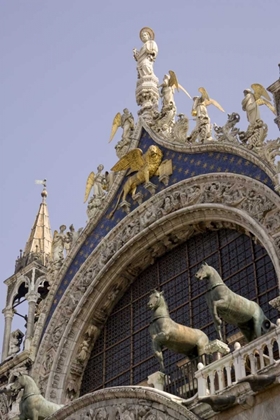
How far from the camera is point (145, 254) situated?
21656mm

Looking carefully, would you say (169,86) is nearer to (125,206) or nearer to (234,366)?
(125,206)

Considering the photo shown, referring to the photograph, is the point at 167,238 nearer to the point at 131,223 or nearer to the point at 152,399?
the point at 131,223

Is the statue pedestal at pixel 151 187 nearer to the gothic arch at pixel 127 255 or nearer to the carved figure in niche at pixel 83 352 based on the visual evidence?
the gothic arch at pixel 127 255

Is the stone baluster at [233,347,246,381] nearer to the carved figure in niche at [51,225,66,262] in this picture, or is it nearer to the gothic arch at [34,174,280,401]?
the gothic arch at [34,174,280,401]

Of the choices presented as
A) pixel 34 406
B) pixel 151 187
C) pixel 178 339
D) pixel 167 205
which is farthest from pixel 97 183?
pixel 178 339

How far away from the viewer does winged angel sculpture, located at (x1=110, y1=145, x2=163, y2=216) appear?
72.5 feet

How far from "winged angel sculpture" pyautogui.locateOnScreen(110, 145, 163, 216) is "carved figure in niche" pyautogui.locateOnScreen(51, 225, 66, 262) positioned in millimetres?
1782

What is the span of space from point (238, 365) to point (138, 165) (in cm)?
955

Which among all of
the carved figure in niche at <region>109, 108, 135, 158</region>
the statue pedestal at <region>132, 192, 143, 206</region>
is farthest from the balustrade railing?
the carved figure in niche at <region>109, 108, 135, 158</region>

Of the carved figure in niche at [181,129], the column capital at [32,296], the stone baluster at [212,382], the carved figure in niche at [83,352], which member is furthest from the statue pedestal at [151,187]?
the stone baluster at [212,382]

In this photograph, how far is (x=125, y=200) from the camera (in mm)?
22516

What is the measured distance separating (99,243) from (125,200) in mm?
1153

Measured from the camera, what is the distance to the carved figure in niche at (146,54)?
987 inches

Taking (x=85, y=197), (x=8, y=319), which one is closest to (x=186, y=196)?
(x=85, y=197)
